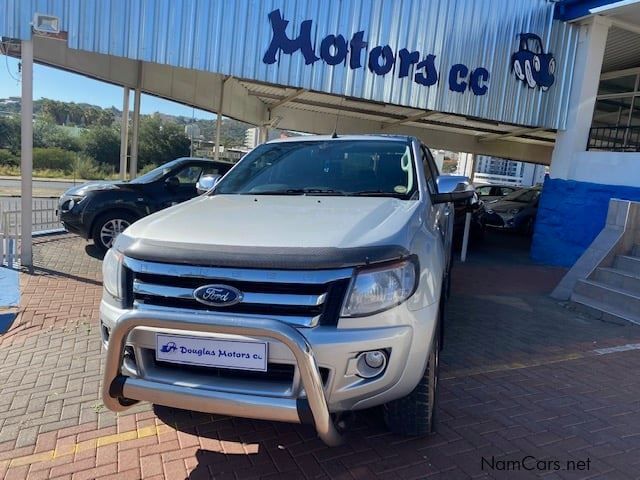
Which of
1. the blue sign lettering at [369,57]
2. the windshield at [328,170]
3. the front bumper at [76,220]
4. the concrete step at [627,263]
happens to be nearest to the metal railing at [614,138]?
the blue sign lettering at [369,57]

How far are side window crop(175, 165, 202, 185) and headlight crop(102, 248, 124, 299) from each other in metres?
5.70

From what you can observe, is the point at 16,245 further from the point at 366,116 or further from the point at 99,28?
the point at 366,116

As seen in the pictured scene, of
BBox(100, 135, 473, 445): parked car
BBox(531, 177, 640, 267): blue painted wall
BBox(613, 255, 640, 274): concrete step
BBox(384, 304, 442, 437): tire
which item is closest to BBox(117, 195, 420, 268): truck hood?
BBox(100, 135, 473, 445): parked car

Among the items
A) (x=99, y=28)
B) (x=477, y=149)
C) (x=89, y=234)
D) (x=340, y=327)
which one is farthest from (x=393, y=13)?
(x=477, y=149)

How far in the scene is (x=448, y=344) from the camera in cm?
443

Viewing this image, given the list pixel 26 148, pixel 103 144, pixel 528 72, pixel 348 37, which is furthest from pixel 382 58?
pixel 103 144

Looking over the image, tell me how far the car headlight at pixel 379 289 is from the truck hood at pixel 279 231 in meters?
0.07

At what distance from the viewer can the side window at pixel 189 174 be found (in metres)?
8.12

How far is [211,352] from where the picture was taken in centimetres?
217

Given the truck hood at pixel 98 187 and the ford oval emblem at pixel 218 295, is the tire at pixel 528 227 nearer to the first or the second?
the truck hood at pixel 98 187

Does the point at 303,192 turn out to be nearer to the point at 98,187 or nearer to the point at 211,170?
the point at 98,187

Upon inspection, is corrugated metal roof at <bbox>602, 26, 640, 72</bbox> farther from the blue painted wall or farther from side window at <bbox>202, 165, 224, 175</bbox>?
side window at <bbox>202, 165, 224, 175</bbox>

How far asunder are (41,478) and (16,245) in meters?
5.36

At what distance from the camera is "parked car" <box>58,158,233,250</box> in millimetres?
7281
